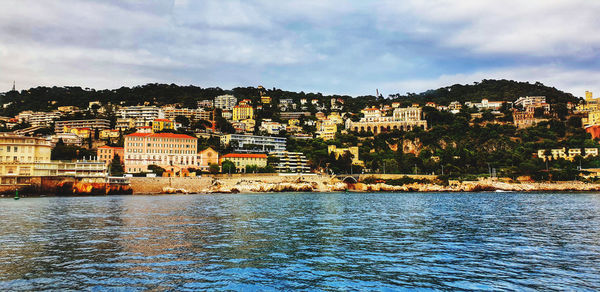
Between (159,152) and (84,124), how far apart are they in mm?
40925

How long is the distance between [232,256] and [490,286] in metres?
6.84

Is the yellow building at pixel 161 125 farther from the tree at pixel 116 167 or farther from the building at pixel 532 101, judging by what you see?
the building at pixel 532 101

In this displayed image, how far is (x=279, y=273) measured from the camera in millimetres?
10227

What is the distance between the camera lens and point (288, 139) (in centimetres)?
11212

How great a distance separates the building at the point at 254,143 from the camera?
10056cm

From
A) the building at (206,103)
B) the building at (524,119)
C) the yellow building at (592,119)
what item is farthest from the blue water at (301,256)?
the building at (206,103)

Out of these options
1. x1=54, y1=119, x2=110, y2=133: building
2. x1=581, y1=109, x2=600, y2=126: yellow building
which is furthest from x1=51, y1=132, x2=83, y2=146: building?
x1=581, y1=109, x2=600, y2=126: yellow building

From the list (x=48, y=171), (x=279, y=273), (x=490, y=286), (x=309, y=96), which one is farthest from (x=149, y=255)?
(x=309, y=96)

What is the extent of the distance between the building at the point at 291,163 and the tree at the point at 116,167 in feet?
93.1

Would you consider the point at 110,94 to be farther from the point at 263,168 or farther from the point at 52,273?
the point at 52,273

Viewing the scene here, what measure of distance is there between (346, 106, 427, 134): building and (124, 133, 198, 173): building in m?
54.4

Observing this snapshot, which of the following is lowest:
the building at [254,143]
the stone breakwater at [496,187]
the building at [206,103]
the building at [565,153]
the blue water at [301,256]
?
the stone breakwater at [496,187]

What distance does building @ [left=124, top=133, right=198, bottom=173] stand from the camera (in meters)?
78.7

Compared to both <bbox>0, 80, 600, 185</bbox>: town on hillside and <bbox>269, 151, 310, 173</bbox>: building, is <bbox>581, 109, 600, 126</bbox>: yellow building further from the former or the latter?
<bbox>269, 151, 310, 173</bbox>: building
